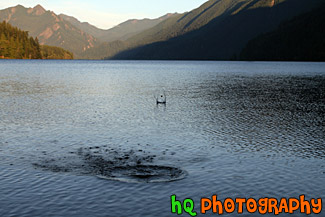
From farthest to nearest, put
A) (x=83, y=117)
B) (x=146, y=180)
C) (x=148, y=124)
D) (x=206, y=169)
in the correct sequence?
(x=83, y=117) → (x=148, y=124) → (x=206, y=169) → (x=146, y=180)

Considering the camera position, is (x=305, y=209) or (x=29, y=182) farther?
(x=29, y=182)

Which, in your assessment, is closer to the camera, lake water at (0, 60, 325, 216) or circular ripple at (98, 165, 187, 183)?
lake water at (0, 60, 325, 216)

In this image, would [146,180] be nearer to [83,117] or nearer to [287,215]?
[287,215]

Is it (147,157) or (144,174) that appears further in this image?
(147,157)

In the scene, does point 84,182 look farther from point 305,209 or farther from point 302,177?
point 302,177

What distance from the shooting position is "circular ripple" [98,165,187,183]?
2231cm

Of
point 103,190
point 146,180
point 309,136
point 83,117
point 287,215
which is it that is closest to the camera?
point 287,215

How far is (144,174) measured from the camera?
23203 millimetres

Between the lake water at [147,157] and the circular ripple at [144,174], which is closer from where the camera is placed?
the lake water at [147,157]

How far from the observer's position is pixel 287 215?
1786 cm

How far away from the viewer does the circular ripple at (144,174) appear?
22.3 meters

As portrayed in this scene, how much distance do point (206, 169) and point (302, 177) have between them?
20.9 ft

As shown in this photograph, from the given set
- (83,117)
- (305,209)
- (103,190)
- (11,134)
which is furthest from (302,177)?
(83,117)

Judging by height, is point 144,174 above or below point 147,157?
below
